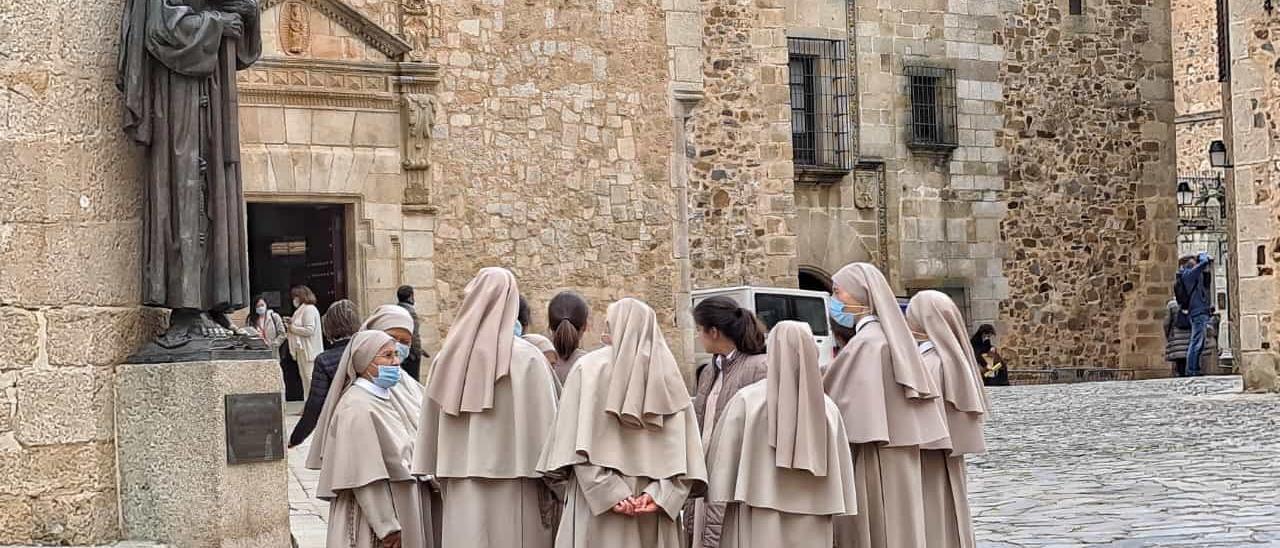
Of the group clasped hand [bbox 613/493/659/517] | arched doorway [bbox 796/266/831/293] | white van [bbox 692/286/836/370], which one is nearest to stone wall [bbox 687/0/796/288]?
white van [bbox 692/286/836/370]

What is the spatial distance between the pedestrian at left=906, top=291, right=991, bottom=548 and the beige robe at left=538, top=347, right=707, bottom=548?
1242 mm

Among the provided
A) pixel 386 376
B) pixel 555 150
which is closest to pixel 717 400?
pixel 386 376

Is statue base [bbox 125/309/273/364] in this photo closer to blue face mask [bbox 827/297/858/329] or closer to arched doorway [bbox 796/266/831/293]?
blue face mask [bbox 827/297/858/329]

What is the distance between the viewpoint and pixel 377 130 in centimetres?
1958

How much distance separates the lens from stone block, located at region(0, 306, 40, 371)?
26.1 feet

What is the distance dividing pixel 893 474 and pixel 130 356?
288 cm

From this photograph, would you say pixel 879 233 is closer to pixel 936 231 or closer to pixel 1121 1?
pixel 936 231

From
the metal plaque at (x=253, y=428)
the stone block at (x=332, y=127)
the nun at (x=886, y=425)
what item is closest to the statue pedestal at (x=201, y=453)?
the metal plaque at (x=253, y=428)

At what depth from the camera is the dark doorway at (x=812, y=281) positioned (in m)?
27.9

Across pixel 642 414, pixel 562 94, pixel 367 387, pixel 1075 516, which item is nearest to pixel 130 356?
pixel 367 387

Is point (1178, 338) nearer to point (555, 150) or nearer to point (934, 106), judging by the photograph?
point (934, 106)

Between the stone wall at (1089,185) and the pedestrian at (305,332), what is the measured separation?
1381 centimetres

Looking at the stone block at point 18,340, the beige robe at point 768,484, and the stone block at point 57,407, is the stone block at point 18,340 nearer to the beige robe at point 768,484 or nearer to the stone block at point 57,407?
the stone block at point 57,407

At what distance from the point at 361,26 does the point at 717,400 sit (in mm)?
11762
